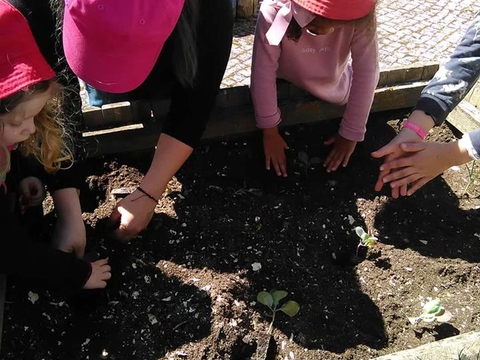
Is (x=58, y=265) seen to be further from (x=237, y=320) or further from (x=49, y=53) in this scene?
(x=49, y=53)

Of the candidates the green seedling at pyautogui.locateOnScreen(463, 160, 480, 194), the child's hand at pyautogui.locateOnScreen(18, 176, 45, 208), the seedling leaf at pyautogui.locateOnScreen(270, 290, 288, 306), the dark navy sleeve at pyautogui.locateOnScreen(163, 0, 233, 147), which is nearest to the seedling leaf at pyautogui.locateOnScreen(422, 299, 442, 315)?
the seedling leaf at pyautogui.locateOnScreen(270, 290, 288, 306)

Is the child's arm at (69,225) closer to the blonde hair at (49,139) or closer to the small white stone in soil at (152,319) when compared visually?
the blonde hair at (49,139)

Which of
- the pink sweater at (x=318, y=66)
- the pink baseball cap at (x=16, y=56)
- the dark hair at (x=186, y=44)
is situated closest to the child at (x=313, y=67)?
the pink sweater at (x=318, y=66)

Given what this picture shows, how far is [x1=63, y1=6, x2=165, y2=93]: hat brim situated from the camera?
141cm

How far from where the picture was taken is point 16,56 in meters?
1.36

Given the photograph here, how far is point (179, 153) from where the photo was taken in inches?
80.4

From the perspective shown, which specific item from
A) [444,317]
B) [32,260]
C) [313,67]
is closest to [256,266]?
[444,317]

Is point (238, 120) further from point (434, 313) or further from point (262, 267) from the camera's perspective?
point (434, 313)

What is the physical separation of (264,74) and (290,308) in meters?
0.99

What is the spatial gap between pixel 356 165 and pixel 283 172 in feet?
1.23

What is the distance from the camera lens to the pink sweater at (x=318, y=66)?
7.16 ft

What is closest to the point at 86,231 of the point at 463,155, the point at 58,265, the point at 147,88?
the point at 58,265

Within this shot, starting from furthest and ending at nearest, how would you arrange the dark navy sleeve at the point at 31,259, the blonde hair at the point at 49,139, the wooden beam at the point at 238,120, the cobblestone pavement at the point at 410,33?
the cobblestone pavement at the point at 410,33, the wooden beam at the point at 238,120, the blonde hair at the point at 49,139, the dark navy sleeve at the point at 31,259

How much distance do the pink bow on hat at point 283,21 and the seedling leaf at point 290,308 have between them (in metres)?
1.00
